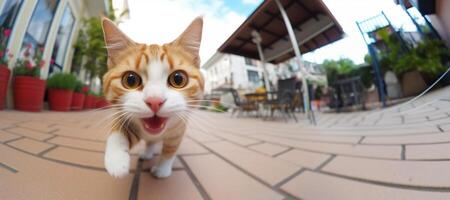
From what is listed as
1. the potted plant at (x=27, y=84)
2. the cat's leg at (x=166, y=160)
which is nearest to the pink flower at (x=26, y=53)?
the potted plant at (x=27, y=84)

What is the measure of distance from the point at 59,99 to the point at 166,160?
37 centimetres

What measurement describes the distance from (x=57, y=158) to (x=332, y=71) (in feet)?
2.01

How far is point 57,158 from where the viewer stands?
37 centimetres

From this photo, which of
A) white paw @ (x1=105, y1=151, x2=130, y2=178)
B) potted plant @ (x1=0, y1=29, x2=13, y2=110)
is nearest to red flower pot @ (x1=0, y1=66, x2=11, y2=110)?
potted plant @ (x1=0, y1=29, x2=13, y2=110)

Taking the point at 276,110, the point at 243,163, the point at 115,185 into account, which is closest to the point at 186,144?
the point at 243,163

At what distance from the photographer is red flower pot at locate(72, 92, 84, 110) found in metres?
0.53

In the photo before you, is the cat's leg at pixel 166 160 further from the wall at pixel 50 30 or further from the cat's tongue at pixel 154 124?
the wall at pixel 50 30

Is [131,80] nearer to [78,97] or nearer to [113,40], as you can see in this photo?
[113,40]

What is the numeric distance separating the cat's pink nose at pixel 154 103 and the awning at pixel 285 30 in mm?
232

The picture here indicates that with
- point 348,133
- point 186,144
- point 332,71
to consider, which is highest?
point 332,71

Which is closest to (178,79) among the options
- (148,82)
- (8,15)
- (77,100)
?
(148,82)

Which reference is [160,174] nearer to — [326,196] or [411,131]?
[326,196]

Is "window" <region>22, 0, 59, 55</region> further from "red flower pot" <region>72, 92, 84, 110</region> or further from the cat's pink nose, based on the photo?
the cat's pink nose

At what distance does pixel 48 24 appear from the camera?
0.43 metres
